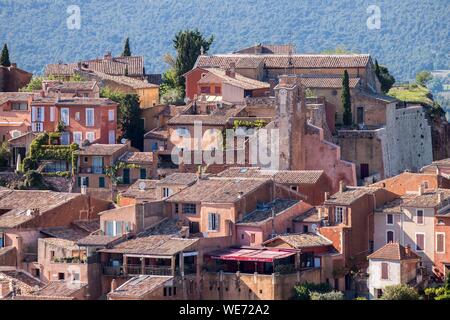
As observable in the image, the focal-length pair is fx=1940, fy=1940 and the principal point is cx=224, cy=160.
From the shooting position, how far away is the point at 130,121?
244ft

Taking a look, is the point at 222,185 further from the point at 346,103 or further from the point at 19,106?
the point at 19,106

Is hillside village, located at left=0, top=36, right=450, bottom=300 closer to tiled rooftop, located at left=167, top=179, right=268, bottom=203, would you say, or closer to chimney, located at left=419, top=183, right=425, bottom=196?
tiled rooftop, located at left=167, top=179, right=268, bottom=203

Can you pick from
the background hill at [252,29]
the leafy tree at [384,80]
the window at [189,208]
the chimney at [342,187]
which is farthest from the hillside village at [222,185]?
the background hill at [252,29]

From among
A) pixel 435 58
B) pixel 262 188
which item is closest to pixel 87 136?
pixel 262 188

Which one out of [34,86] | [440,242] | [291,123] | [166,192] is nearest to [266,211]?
[166,192]

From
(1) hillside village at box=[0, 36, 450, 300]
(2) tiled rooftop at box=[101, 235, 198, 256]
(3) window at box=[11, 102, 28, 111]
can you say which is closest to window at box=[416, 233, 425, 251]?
(1) hillside village at box=[0, 36, 450, 300]

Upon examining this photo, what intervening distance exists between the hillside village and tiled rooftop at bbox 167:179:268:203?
0.10 meters

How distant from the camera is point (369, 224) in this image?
60.9 m

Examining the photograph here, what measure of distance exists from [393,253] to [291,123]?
11.5m

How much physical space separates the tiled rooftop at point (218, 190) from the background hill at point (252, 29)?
50819mm

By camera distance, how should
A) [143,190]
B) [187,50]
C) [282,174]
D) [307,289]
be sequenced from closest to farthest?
[307,289], [282,174], [143,190], [187,50]

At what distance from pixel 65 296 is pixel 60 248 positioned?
3365mm

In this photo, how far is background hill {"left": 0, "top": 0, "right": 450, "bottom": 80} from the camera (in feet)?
387

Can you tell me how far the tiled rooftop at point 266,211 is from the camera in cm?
6031
